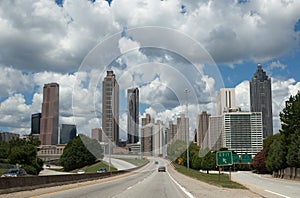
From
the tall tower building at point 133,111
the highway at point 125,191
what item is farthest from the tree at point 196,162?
the highway at point 125,191

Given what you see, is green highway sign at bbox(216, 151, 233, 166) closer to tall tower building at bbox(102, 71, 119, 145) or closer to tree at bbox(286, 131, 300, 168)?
tall tower building at bbox(102, 71, 119, 145)

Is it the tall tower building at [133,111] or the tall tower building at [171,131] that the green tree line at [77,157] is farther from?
the tall tower building at [133,111]

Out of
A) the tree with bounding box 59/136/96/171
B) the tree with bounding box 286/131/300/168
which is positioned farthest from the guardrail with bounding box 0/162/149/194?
the tree with bounding box 59/136/96/171

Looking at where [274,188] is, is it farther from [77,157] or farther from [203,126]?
[77,157]

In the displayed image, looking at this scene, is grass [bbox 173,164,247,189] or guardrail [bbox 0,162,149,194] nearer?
guardrail [bbox 0,162,149,194]

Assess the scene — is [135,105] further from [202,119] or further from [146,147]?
[146,147]

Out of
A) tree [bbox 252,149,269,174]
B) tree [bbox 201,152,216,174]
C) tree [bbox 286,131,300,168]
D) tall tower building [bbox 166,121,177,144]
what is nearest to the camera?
tree [bbox 286,131,300,168]

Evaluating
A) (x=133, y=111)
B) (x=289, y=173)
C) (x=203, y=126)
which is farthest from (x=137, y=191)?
(x=203, y=126)

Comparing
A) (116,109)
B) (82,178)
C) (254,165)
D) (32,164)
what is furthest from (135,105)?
(254,165)
